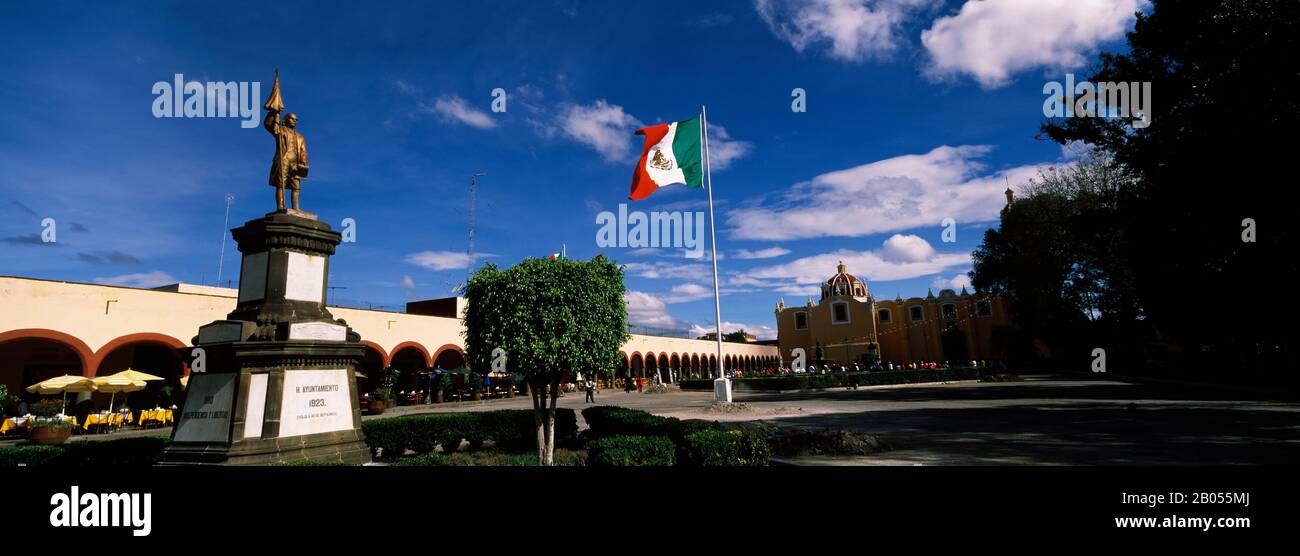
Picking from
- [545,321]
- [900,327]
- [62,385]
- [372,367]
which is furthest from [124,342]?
[900,327]

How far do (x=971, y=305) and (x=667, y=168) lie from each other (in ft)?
166

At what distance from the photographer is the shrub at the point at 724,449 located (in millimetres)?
7430

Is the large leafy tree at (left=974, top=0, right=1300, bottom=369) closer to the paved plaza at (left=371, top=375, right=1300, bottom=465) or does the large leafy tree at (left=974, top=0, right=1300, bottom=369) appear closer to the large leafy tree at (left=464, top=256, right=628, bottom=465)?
the paved plaza at (left=371, top=375, right=1300, bottom=465)

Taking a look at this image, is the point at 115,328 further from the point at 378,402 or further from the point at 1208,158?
the point at 1208,158

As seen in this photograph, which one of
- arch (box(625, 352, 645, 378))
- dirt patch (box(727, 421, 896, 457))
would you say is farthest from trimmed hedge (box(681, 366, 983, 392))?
dirt patch (box(727, 421, 896, 457))

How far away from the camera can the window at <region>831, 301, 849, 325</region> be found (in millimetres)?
60256

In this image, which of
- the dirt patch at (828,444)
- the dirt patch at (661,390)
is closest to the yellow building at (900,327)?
the dirt patch at (661,390)

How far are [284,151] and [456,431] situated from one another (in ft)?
21.8

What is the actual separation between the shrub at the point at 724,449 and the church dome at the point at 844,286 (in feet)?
190
